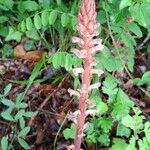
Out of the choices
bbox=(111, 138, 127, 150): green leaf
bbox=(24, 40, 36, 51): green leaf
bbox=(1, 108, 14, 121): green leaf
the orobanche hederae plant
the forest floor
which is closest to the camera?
the orobanche hederae plant

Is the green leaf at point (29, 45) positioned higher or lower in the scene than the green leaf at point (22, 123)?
higher

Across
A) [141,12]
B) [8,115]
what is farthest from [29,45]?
[141,12]

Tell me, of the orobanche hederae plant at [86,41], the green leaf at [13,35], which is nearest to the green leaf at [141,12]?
the orobanche hederae plant at [86,41]

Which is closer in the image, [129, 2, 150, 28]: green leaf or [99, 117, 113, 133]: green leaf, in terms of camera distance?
[129, 2, 150, 28]: green leaf

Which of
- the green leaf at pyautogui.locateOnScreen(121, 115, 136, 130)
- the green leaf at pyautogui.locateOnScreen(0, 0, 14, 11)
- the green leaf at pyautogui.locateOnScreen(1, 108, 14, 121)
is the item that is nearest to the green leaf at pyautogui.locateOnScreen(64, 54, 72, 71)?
the green leaf at pyautogui.locateOnScreen(121, 115, 136, 130)

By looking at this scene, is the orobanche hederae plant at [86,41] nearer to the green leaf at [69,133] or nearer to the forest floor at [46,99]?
the green leaf at [69,133]

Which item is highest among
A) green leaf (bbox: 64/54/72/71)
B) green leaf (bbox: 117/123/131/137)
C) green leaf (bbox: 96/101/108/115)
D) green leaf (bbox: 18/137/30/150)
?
green leaf (bbox: 64/54/72/71)

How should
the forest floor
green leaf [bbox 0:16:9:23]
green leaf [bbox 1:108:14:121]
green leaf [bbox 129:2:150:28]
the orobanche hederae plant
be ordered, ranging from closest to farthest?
the orobanche hederae plant, green leaf [bbox 129:2:150:28], green leaf [bbox 1:108:14:121], the forest floor, green leaf [bbox 0:16:9:23]

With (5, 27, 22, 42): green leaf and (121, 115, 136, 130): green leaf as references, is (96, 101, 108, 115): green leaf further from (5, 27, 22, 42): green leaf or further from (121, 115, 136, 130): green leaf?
(5, 27, 22, 42): green leaf

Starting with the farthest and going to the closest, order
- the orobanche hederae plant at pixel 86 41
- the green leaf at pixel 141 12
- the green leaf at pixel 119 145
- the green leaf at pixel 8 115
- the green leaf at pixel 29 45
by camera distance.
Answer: the green leaf at pixel 29 45
the green leaf at pixel 8 115
the green leaf at pixel 119 145
the green leaf at pixel 141 12
the orobanche hederae plant at pixel 86 41

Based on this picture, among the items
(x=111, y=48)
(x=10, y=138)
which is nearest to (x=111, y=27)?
(x=111, y=48)

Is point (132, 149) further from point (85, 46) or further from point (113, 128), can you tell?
point (85, 46)

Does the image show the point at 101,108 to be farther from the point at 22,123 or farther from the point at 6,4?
the point at 6,4
